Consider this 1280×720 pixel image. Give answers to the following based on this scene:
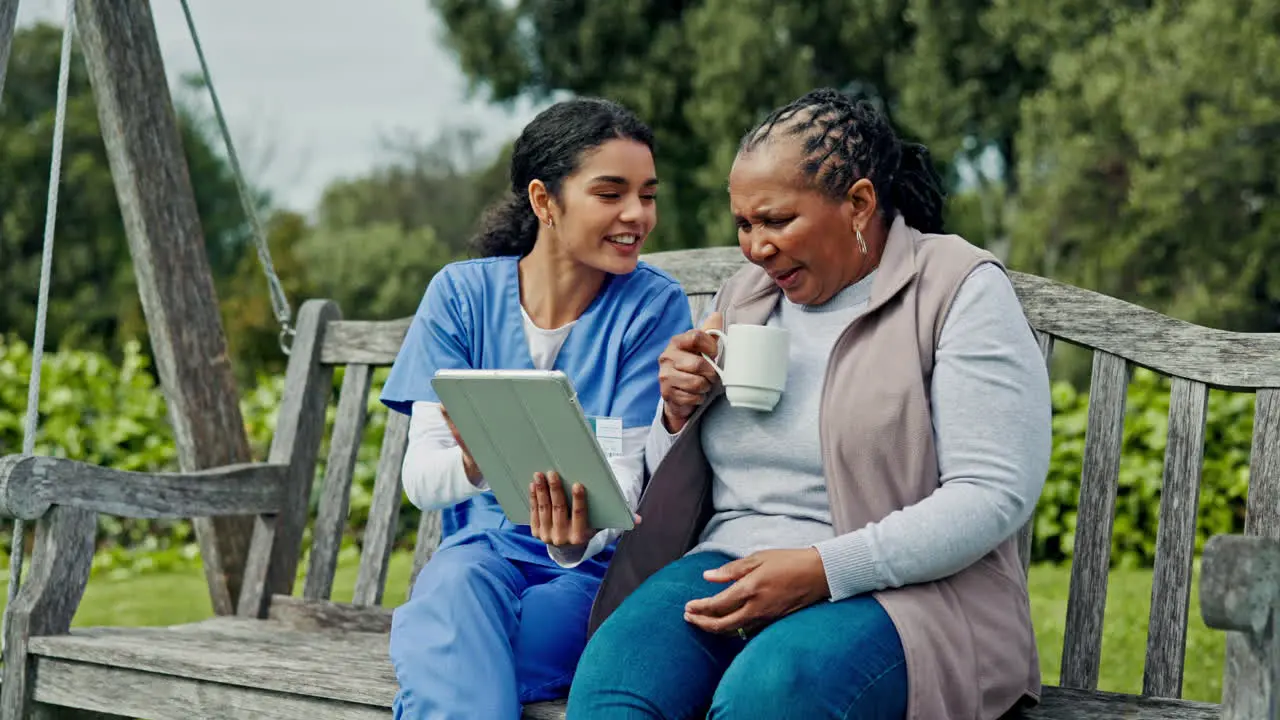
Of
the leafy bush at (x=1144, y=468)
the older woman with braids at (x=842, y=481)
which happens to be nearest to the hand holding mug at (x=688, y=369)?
the older woman with braids at (x=842, y=481)

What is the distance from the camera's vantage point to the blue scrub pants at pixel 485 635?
7.77ft

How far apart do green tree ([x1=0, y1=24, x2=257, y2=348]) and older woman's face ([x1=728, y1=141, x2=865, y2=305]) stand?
23.1 meters

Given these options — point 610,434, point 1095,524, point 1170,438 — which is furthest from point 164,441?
point 1170,438

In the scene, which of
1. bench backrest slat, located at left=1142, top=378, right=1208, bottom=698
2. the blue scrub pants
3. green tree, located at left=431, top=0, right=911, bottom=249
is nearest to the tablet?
the blue scrub pants

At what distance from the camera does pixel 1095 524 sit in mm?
2801

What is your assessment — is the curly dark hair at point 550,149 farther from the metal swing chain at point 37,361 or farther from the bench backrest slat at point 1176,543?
the bench backrest slat at point 1176,543

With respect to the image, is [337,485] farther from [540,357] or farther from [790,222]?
[790,222]

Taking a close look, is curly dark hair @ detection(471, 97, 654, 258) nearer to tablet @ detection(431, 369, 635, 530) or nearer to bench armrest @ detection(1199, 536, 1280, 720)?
tablet @ detection(431, 369, 635, 530)

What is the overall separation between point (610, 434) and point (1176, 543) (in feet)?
3.51

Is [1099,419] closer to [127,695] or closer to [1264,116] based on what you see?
[127,695]

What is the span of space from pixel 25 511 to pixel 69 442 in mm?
4153

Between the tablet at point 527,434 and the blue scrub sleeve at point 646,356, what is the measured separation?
363mm

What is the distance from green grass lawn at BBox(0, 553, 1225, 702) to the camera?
4570 millimetres

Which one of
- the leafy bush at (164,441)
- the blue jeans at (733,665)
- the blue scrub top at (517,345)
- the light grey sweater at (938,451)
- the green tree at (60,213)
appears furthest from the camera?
the green tree at (60,213)
